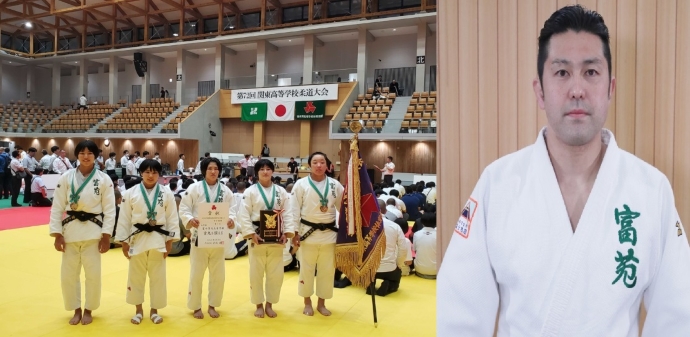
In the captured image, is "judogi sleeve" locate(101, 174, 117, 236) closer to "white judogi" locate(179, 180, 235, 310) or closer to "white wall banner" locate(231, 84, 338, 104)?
"white judogi" locate(179, 180, 235, 310)

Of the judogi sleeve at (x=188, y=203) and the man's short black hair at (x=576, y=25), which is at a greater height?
the man's short black hair at (x=576, y=25)

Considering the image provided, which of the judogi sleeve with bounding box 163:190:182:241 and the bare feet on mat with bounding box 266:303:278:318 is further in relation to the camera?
the bare feet on mat with bounding box 266:303:278:318

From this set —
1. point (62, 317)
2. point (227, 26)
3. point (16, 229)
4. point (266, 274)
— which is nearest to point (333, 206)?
point (266, 274)

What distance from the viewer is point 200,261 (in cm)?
398

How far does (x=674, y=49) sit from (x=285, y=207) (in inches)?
131

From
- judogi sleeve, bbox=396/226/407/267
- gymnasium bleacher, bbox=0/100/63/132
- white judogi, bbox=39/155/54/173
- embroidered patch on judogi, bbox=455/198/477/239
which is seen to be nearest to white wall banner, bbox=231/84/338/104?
white judogi, bbox=39/155/54/173

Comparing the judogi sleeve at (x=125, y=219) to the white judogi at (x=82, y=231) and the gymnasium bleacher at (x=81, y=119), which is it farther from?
the gymnasium bleacher at (x=81, y=119)

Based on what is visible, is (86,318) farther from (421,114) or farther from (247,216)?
(421,114)

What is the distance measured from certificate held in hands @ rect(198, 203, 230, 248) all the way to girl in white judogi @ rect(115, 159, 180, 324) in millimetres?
276

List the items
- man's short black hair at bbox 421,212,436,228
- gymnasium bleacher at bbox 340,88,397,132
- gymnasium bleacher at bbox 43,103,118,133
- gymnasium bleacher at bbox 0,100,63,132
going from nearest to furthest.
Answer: man's short black hair at bbox 421,212,436,228
gymnasium bleacher at bbox 340,88,397,132
gymnasium bleacher at bbox 43,103,118,133
gymnasium bleacher at bbox 0,100,63,132

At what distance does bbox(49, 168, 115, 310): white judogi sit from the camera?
3648mm

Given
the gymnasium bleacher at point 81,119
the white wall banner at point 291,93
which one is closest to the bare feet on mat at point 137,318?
the white wall banner at point 291,93

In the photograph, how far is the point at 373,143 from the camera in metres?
17.6

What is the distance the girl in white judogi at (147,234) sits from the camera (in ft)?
12.4
